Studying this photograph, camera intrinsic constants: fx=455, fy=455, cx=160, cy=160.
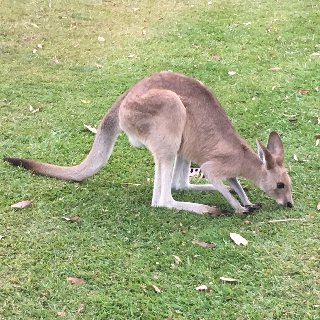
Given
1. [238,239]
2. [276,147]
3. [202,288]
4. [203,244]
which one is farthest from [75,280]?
[276,147]

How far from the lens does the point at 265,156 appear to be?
12.3ft

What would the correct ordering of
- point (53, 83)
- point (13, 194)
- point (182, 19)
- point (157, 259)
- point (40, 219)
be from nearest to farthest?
point (157, 259) → point (40, 219) → point (13, 194) → point (53, 83) → point (182, 19)

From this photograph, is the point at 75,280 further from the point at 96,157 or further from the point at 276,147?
the point at 276,147

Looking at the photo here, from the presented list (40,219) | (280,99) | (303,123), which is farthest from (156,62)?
(40,219)

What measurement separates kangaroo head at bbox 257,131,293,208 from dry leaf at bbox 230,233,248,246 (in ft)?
2.14

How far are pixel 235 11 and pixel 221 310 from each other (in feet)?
24.3

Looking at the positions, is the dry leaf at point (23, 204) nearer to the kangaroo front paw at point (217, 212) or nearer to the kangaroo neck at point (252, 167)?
the kangaroo front paw at point (217, 212)

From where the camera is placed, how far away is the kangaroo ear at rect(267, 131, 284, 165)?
3873mm

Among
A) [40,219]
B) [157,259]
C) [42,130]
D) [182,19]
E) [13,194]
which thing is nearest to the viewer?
[157,259]

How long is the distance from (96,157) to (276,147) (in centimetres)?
157

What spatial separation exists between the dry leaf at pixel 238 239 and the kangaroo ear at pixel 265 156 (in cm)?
75

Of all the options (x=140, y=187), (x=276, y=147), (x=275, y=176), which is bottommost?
(x=140, y=187)

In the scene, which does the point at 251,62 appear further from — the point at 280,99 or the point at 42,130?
the point at 42,130

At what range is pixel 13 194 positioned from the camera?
3885mm
